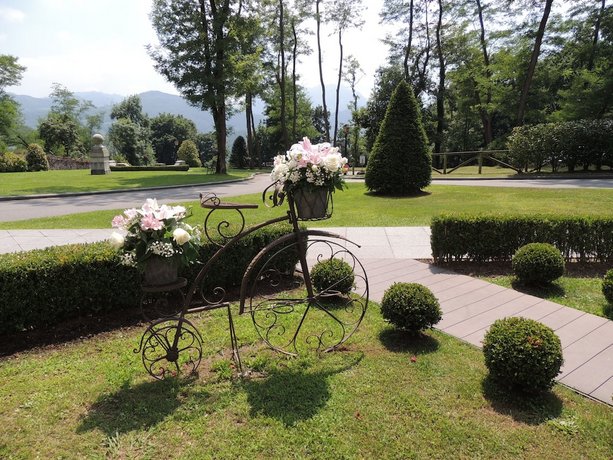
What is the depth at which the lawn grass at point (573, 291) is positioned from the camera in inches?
185

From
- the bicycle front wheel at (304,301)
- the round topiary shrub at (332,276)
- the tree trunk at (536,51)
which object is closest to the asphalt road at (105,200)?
the tree trunk at (536,51)

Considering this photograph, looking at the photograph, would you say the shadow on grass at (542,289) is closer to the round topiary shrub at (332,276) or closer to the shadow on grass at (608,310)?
the shadow on grass at (608,310)

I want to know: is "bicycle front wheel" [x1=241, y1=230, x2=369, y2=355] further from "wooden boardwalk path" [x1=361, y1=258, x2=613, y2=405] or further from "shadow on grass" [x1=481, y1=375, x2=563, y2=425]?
"shadow on grass" [x1=481, y1=375, x2=563, y2=425]

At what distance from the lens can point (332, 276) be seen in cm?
469

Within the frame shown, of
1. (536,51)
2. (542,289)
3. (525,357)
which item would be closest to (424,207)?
(542,289)

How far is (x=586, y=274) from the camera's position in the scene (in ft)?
19.5

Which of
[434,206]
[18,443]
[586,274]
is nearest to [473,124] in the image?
[434,206]

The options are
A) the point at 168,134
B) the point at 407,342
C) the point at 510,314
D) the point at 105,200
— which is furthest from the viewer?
the point at 168,134

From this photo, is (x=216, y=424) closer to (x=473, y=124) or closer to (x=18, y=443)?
(x=18, y=443)

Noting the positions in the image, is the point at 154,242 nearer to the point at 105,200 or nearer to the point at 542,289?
the point at 542,289

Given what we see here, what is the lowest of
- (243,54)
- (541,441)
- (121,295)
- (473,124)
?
(541,441)

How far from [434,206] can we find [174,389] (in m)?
9.42

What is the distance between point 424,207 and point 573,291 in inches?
235

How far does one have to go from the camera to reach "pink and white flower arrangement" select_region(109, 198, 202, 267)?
2.76 metres
